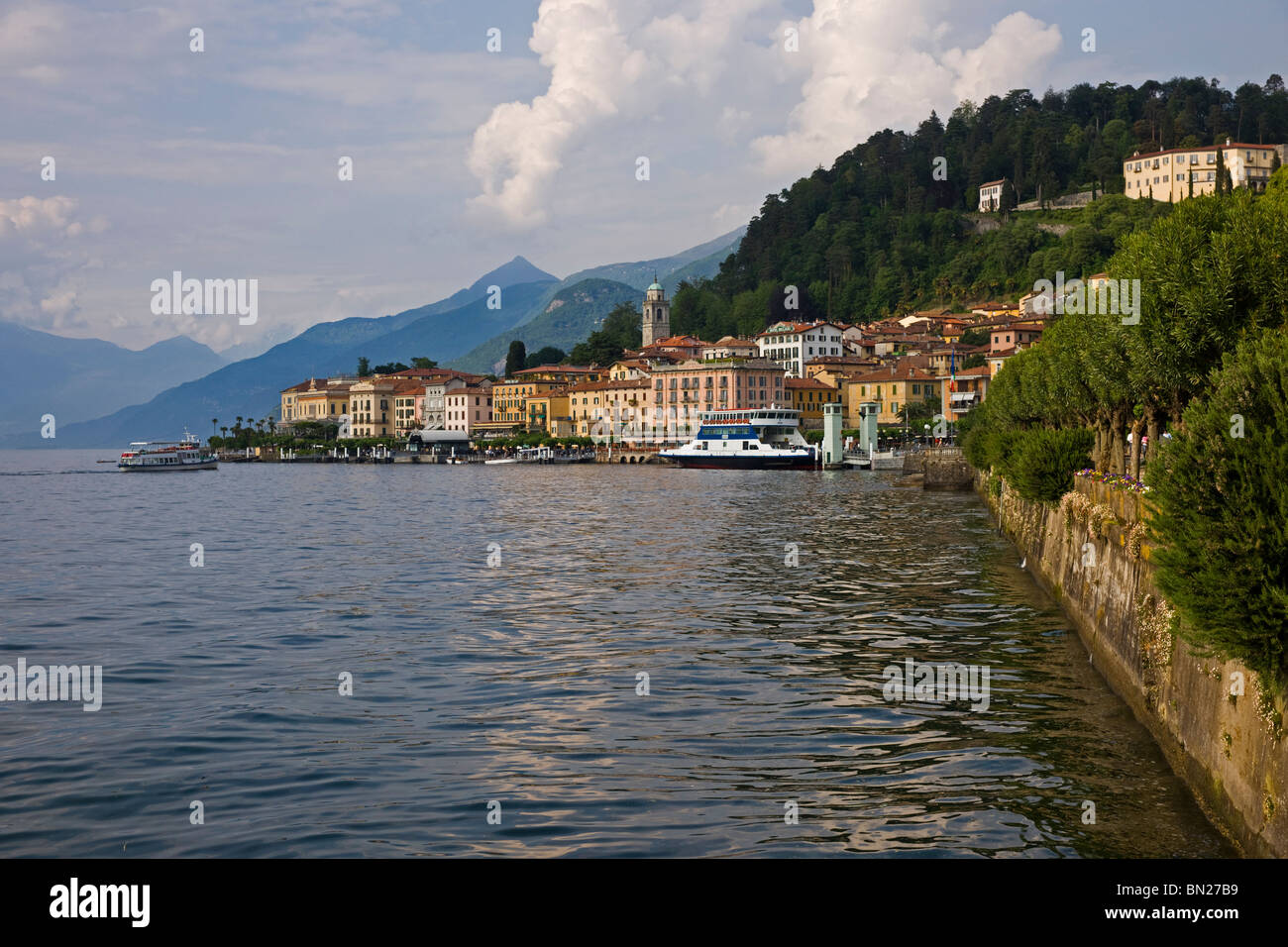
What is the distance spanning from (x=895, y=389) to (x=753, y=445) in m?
26.6

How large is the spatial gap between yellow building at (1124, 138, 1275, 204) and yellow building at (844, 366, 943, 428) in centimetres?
5444

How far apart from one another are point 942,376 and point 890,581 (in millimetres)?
111960

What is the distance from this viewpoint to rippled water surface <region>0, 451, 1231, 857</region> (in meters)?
10.8

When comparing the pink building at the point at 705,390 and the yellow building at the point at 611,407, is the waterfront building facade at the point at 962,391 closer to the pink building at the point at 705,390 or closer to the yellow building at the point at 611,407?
the pink building at the point at 705,390

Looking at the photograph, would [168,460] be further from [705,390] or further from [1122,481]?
[1122,481]

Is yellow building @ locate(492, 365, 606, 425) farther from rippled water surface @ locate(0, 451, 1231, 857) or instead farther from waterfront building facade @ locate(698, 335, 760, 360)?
rippled water surface @ locate(0, 451, 1231, 857)

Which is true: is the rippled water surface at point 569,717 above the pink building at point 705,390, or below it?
below

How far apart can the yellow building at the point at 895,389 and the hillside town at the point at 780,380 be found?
12 centimetres

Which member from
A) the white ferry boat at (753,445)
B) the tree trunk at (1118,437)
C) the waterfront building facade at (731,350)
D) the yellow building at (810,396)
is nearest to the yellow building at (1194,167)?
the yellow building at (810,396)

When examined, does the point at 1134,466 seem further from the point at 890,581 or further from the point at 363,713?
the point at 363,713

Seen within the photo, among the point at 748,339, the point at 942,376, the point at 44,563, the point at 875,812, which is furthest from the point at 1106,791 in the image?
the point at 748,339

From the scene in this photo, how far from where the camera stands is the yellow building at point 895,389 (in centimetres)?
13675

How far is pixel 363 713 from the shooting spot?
15422mm

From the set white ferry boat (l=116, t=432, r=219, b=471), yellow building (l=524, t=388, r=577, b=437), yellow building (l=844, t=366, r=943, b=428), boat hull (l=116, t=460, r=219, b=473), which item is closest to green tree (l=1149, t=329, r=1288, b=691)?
yellow building (l=844, t=366, r=943, b=428)
